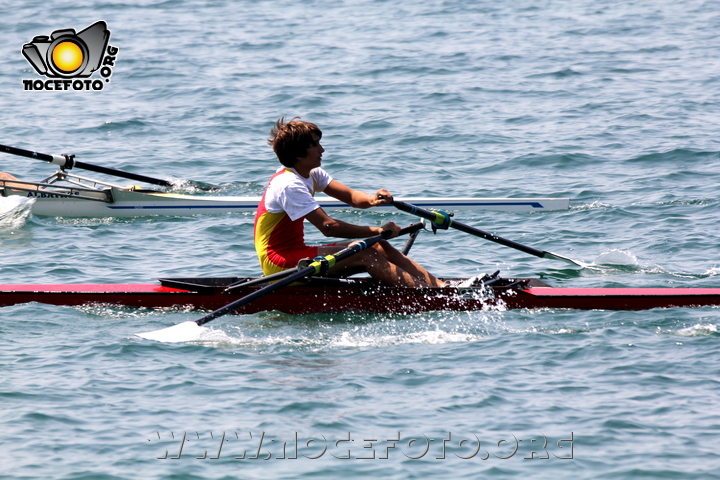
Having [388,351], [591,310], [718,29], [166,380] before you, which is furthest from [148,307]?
[718,29]

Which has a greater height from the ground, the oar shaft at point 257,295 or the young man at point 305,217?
the young man at point 305,217

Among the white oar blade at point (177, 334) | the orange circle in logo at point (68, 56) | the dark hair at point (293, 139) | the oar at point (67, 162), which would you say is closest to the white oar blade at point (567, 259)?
the dark hair at point (293, 139)

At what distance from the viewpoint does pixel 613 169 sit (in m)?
11.4

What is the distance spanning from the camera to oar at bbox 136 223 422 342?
19.3 feet

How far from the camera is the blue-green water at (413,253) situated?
471 centimetres

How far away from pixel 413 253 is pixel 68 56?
393 inches

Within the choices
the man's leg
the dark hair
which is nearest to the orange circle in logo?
the dark hair

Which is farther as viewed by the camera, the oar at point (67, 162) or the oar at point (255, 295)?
the oar at point (67, 162)

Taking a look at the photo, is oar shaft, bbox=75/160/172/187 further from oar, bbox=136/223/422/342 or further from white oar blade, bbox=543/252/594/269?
white oar blade, bbox=543/252/594/269

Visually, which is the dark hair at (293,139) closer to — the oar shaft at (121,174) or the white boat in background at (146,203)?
the white boat in background at (146,203)

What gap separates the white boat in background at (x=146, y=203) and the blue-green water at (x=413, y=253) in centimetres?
18

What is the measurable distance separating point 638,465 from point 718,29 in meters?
16.8

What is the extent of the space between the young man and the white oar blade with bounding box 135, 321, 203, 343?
0.76 m

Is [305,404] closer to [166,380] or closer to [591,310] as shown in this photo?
[166,380]
